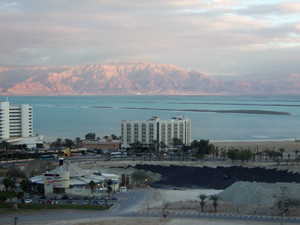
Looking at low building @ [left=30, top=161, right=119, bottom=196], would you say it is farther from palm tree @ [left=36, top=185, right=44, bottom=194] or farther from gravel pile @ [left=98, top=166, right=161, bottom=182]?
gravel pile @ [left=98, top=166, right=161, bottom=182]

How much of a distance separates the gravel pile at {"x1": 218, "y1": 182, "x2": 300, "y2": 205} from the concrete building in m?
34.0

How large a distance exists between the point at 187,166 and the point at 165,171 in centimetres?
299

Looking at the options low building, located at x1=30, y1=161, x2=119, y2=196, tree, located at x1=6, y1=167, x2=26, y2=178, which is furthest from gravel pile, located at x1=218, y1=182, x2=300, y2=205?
tree, located at x1=6, y1=167, x2=26, y2=178

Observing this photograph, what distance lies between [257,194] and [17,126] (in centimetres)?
3853

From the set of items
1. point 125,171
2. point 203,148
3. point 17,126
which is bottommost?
point 125,171

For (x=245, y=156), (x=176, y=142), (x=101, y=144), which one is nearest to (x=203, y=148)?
(x=176, y=142)

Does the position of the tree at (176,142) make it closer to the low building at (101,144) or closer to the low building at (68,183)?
the low building at (101,144)

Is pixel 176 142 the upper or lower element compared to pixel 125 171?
upper

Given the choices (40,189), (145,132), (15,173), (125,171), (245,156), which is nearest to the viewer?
(40,189)

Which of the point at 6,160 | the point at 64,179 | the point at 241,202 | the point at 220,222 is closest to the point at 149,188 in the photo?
the point at 64,179

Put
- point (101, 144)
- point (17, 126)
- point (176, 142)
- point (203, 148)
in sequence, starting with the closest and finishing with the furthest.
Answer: point (203, 148) < point (176, 142) < point (101, 144) < point (17, 126)

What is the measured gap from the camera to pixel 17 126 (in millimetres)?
51688

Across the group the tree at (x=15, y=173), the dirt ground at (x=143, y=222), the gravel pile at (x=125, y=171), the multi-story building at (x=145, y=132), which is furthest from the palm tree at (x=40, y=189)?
the multi-story building at (x=145, y=132)

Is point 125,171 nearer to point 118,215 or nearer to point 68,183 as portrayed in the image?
point 68,183
